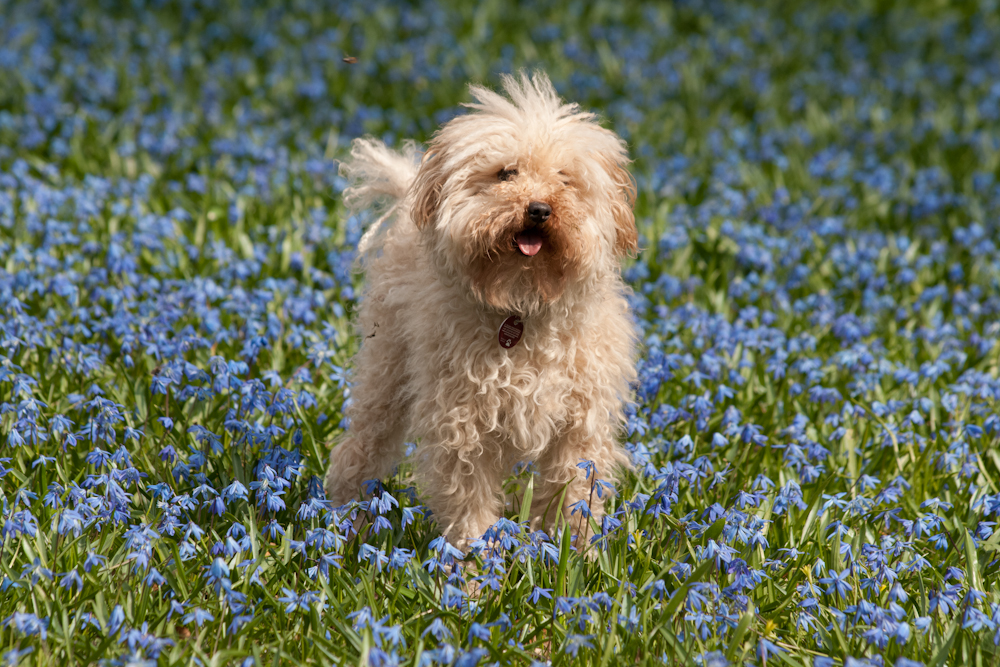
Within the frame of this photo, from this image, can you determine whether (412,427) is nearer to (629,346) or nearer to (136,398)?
(629,346)

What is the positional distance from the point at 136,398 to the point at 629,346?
238 cm

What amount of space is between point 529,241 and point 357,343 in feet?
7.56

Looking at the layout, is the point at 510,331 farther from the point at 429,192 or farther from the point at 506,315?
the point at 429,192

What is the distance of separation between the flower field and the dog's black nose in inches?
43.9

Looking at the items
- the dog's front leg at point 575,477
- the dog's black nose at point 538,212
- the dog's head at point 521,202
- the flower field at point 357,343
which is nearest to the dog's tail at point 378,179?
the flower field at point 357,343

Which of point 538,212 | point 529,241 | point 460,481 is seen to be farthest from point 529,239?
point 460,481

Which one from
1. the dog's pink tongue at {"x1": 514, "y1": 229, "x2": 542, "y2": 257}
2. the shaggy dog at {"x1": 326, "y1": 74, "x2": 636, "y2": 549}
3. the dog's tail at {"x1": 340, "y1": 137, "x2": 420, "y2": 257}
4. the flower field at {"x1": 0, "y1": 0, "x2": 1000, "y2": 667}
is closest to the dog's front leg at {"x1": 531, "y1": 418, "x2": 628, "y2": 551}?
the shaggy dog at {"x1": 326, "y1": 74, "x2": 636, "y2": 549}

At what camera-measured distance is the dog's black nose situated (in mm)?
3117

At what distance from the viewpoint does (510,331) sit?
347 cm

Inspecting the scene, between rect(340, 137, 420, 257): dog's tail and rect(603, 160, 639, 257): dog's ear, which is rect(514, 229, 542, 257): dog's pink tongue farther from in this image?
rect(340, 137, 420, 257): dog's tail

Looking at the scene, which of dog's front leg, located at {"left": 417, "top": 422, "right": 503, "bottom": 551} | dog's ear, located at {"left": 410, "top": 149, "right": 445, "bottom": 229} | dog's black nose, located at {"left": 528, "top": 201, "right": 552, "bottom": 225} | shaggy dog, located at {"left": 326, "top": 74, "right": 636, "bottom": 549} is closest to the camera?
dog's black nose, located at {"left": 528, "top": 201, "right": 552, "bottom": 225}

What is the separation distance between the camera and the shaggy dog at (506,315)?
3.25 meters

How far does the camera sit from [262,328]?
490cm

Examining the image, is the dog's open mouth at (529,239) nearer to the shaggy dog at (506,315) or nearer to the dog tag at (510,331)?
the shaggy dog at (506,315)
